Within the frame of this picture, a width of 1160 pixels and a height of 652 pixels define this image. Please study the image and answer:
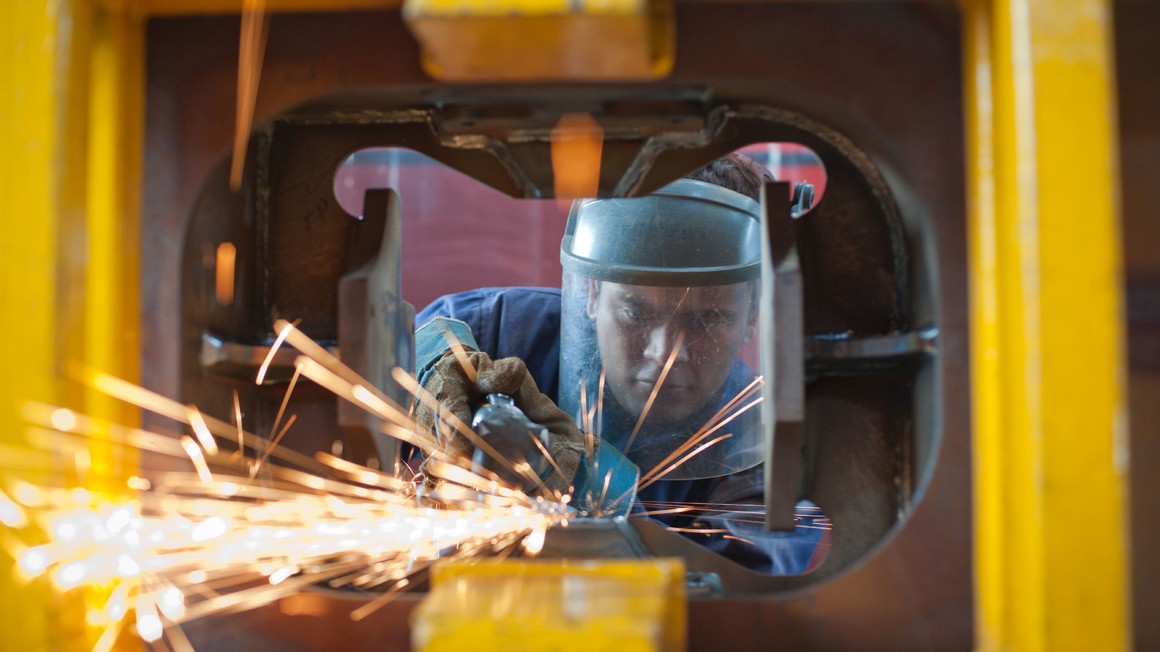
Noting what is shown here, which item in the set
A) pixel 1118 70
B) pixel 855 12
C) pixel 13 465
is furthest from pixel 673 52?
pixel 13 465

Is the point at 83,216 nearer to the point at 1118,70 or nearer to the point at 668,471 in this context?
the point at 1118,70

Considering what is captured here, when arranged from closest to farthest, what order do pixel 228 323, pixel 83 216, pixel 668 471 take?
pixel 83 216 → pixel 228 323 → pixel 668 471

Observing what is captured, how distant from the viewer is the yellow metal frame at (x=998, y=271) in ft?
3.21

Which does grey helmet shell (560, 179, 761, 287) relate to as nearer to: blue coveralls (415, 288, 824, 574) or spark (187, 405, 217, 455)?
blue coveralls (415, 288, 824, 574)

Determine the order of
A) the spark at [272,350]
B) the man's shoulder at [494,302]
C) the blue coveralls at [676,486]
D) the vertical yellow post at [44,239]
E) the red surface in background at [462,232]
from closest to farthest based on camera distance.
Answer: the vertical yellow post at [44,239]
the spark at [272,350]
the blue coveralls at [676,486]
the man's shoulder at [494,302]
the red surface in background at [462,232]

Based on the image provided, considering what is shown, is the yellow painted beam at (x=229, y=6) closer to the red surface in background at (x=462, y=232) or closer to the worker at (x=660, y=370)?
the worker at (x=660, y=370)

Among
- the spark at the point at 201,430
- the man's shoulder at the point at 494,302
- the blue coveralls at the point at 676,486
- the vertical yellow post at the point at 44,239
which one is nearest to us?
the vertical yellow post at the point at 44,239

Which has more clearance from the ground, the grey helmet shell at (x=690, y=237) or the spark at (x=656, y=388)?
the grey helmet shell at (x=690, y=237)

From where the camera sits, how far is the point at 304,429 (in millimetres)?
1599

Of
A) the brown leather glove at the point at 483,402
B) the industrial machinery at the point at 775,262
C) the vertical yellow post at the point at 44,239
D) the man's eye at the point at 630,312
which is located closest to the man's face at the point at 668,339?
the man's eye at the point at 630,312

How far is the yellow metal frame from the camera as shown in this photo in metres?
0.98

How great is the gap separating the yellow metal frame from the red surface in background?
3769 mm

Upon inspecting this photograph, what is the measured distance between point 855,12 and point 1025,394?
0.49m

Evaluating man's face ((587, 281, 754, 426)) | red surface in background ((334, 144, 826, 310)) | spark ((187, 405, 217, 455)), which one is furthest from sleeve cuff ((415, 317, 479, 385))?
red surface in background ((334, 144, 826, 310))
